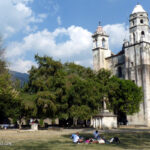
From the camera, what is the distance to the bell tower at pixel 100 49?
66.0 metres

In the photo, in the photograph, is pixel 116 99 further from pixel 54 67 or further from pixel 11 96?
pixel 11 96

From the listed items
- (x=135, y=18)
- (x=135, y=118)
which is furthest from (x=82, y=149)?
(x=135, y=18)

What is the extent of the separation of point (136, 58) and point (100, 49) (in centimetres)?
1163

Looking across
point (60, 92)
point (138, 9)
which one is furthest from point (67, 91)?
point (138, 9)

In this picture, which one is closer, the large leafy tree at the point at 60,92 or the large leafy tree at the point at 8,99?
the large leafy tree at the point at 8,99

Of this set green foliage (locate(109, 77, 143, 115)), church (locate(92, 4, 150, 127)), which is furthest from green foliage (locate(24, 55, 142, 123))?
church (locate(92, 4, 150, 127))

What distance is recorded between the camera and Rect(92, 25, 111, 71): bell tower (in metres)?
66.0

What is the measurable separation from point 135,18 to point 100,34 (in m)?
10.3

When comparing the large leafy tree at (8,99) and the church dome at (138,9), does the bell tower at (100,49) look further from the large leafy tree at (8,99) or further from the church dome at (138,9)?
the large leafy tree at (8,99)

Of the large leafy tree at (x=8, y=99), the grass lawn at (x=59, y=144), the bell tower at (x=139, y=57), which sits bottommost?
the grass lawn at (x=59, y=144)

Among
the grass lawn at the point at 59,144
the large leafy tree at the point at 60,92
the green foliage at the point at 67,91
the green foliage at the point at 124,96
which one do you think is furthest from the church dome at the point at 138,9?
the grass lawn at the point at 59,144

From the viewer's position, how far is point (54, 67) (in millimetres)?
42844

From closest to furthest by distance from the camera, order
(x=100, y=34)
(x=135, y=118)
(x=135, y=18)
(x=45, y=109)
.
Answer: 1. (x=45, y=109)
2. (x=135, y=118)
3. (x=135, y=18)
4. (x=100, y=34)

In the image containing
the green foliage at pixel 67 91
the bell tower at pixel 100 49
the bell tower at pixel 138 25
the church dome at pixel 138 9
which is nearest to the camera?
the green foliage at pixel 67 91
